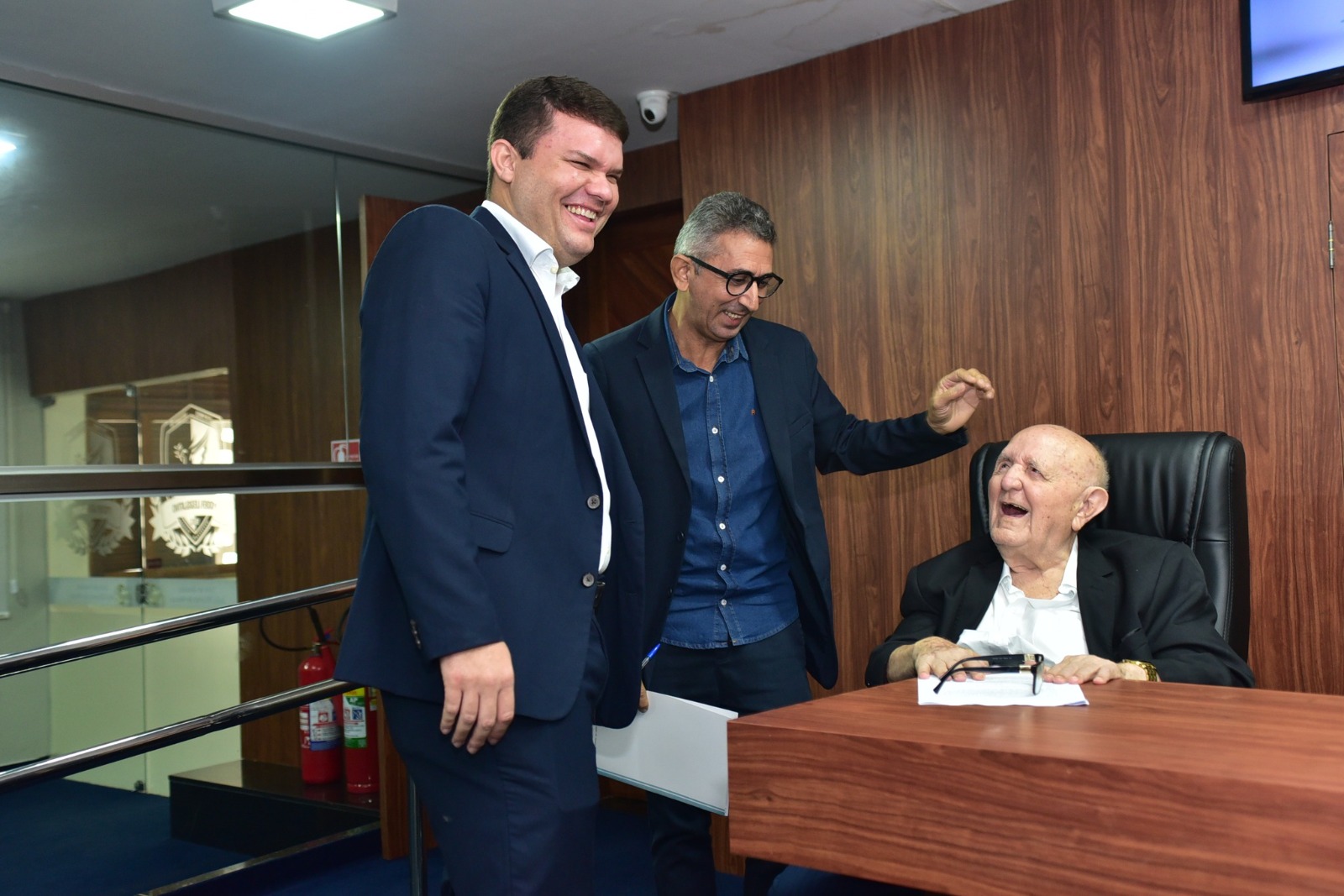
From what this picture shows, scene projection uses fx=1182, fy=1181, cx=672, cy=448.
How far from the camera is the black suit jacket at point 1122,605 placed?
1.95m

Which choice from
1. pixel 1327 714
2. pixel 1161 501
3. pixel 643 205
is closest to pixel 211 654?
pixel 643 205

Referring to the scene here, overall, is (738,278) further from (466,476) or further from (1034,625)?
(466,476)

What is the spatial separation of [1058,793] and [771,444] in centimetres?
122

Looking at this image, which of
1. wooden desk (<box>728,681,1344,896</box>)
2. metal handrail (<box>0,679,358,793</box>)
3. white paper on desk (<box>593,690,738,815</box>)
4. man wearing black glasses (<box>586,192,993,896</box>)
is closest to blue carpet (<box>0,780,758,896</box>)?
metal handrail (<box>0,679,358,793</box>)

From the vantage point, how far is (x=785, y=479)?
2.28m

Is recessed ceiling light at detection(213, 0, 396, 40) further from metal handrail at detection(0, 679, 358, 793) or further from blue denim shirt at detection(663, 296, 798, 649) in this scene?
metal handrail at detection(0, 679, 358, 793)

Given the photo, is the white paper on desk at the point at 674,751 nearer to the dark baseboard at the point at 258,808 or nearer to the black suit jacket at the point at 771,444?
the black suit jacket at the point at 771,444

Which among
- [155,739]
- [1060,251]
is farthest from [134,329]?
[1060,251]

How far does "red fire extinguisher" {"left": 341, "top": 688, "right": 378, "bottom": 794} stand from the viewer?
3775 millimetres

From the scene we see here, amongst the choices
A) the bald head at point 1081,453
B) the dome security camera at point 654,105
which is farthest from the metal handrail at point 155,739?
the dome security camera at point 654,105

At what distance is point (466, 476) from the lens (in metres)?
1.41

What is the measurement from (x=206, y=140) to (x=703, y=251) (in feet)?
7.86

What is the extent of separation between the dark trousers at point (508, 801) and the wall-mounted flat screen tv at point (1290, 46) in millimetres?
2138

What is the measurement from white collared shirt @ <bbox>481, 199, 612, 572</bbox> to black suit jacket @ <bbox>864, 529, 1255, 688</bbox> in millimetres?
775
